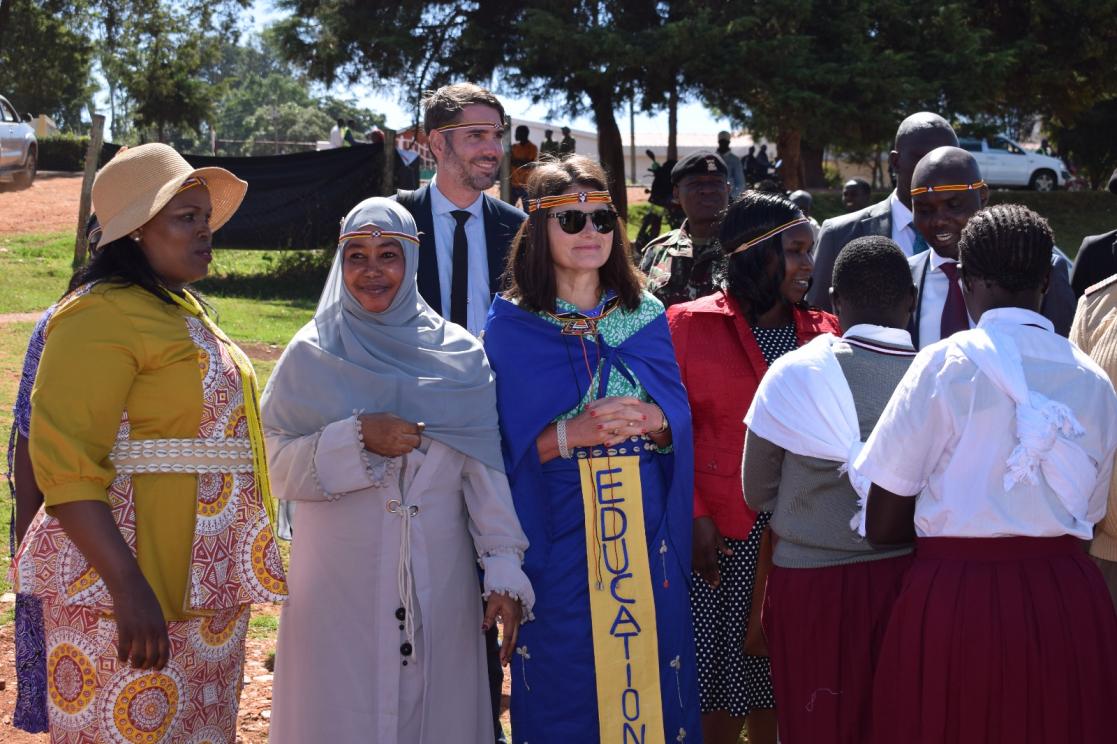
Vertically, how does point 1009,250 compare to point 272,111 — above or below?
below

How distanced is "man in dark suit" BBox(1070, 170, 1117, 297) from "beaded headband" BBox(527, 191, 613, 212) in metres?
1.88

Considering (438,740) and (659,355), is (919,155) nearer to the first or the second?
(659,355)

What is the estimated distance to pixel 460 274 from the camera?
455cm

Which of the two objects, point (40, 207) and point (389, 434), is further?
point (40, 207)

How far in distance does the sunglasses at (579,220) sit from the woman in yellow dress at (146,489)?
1.06 metres

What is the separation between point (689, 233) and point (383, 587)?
103 inches

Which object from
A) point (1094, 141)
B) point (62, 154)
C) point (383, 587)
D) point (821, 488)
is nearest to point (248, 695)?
point (383, 587)

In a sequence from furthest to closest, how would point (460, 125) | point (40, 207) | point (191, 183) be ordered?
point (40, 207), point (460, 125), point (191, 183)

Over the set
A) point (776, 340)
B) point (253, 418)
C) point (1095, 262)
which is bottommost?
point (253, 418)

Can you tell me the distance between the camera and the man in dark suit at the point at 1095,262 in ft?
14.0

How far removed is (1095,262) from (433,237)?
8.29 feet

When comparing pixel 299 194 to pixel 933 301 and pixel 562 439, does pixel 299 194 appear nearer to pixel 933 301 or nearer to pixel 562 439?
pixel 933 301

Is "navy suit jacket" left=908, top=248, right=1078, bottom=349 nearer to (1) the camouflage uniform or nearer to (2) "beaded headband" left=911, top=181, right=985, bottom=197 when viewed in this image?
(2) "beaded headband" left=911, top=181, right=985, bottom=197

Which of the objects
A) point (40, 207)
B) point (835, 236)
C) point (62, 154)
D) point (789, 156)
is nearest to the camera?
point (835, 236)
